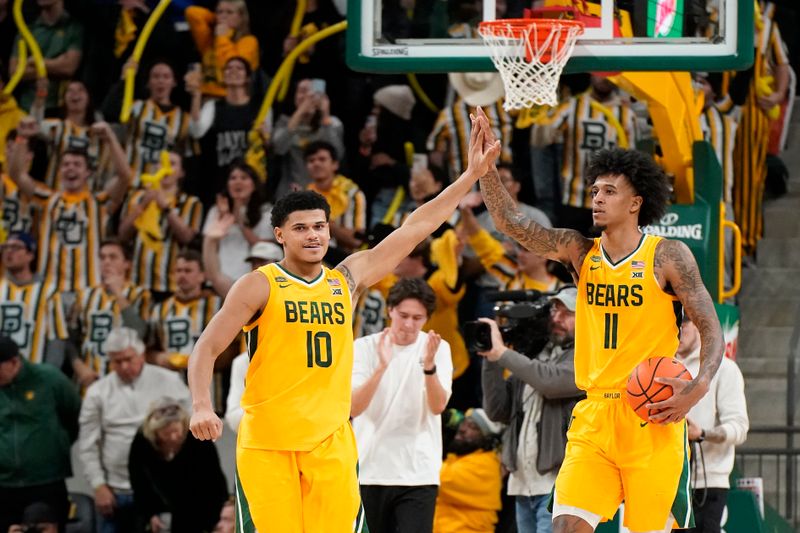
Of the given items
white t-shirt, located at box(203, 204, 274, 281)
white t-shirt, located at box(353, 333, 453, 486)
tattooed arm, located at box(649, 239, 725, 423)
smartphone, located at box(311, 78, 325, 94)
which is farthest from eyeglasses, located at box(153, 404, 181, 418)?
tattooed arm, located at box(649, 239, 725, 423)

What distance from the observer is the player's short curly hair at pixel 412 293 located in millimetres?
9172

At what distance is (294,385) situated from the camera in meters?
7.19

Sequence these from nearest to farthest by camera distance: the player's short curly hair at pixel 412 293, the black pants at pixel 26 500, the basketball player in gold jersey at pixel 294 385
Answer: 1. the basketball player in gold jersey at pixel 294 385
2. the player's short curly hair at pixel 412 293
3. the black pants at pixel 26 500

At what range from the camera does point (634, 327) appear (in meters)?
7.46

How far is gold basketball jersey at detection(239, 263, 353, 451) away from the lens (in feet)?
23.5

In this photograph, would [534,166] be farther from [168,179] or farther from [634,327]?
[634,327]

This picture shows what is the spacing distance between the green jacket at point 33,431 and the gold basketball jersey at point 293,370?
4579mm

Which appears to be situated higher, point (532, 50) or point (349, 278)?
point (532, 50)

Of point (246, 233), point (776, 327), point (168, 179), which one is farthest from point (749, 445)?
point (168, 179)

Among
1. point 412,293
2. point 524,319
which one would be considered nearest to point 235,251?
point 412,293

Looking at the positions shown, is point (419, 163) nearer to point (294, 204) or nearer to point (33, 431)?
point (33, 431)

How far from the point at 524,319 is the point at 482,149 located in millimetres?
1904

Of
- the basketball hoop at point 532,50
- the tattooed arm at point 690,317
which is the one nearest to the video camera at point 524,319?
the basketball hoop at point 532,50

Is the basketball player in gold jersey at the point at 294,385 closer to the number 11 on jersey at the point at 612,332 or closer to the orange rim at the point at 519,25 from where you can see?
the number 11 on jersey at the point at 612,332
